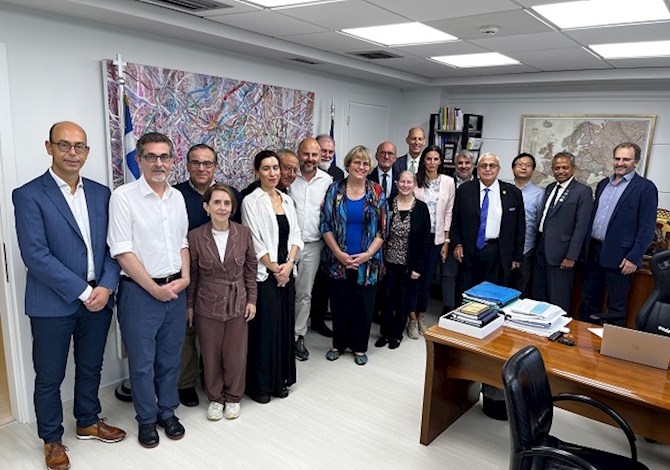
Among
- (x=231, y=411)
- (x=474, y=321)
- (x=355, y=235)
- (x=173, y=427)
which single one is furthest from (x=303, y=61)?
(x=173, y=427)

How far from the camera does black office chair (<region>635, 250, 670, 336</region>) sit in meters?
2.60

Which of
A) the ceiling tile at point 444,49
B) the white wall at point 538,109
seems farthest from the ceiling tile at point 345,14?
the white wall at point 538,109

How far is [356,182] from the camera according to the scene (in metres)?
3.54

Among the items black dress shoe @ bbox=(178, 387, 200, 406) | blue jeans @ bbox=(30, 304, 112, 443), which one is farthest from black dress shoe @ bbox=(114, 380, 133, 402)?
blue jeans @ bbox=(30, 304, 112, 443)

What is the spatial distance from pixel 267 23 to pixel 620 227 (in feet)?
9.91

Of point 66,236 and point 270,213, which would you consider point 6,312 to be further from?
point 270,213

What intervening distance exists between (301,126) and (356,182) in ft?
4.23

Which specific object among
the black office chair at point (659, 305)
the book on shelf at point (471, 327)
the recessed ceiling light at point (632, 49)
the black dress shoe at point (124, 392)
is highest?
the recessed ceiling light at point (632, 49)

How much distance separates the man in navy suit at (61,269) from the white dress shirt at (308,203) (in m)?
1.44

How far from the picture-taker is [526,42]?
11.3 ft

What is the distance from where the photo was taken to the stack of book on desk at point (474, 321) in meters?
2.49

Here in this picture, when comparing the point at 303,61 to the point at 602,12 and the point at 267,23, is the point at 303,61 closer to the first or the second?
the point at 267,23

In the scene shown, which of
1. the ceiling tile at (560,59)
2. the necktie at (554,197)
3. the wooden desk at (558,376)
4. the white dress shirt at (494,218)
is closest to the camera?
the wooden desk at (558,376)

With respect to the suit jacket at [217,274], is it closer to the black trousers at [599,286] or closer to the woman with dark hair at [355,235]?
the woman with dark hair at [355,235]
